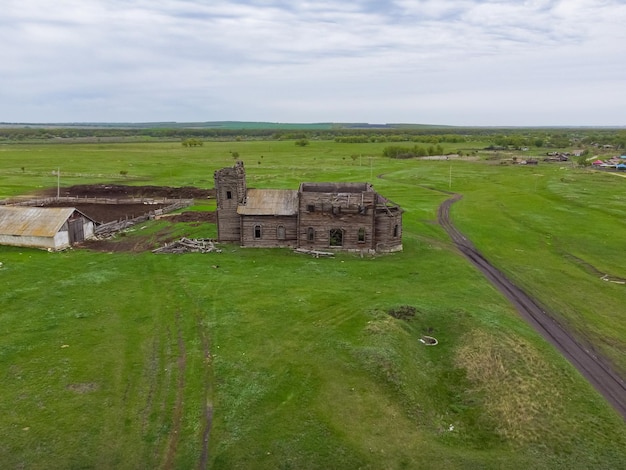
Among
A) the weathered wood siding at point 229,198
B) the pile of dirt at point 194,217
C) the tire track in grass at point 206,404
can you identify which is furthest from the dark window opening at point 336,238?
the tire track in grass at point 206,404

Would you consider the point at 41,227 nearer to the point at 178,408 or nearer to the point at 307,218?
the point at 307,218

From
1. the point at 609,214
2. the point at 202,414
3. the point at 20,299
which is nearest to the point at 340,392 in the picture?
the point at 202,414

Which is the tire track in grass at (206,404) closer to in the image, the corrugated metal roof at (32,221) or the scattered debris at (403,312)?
the scattered debris at (403,312)

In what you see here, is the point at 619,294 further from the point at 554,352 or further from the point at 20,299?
the point at 20,299

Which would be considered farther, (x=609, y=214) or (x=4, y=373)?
(x=609, y=214)

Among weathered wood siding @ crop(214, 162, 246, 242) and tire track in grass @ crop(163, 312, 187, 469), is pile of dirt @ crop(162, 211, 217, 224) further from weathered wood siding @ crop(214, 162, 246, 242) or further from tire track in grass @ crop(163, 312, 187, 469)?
tire track in grass @ crop(163, 312, 187, 469)

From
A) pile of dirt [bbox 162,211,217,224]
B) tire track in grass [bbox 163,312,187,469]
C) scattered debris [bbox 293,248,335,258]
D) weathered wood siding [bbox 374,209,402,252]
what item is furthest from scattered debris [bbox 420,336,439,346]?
pile of dirt [bbox 162,211,217,224]
